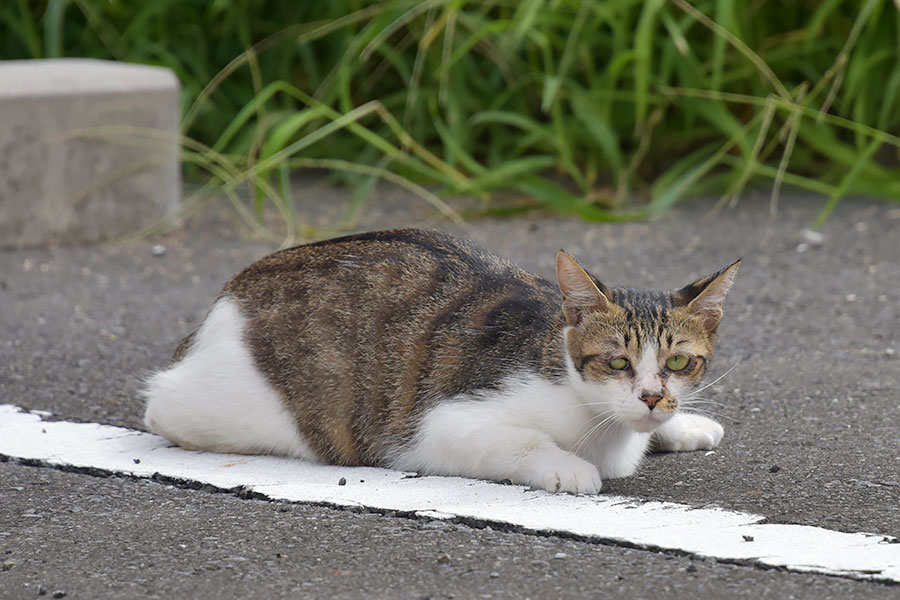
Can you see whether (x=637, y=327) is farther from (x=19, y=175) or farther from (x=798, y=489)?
(x=19, y=175)

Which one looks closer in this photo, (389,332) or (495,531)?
(495,531)

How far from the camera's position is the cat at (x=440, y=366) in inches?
126

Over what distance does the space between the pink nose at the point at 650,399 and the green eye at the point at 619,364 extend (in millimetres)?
91

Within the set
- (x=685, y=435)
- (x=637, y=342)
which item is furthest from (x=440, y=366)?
(x=685, y=435)

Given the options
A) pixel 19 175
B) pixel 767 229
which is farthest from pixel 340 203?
pixel 767 229

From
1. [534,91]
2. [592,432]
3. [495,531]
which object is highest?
[534,91]

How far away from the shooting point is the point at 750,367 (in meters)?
4.40

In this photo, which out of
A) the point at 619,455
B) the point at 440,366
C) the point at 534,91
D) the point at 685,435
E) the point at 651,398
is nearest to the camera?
the point at 651,398

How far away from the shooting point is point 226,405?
11.7ft

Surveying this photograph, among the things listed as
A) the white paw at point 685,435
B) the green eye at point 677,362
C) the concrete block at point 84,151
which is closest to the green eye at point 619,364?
the green eye at point 677,362

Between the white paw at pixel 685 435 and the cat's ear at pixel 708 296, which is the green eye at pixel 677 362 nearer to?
the cat's ear at pixel 708 296

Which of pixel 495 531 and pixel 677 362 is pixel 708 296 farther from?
pixel 495 531

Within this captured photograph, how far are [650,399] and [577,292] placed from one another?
33 cm

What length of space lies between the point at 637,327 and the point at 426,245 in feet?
2.49
